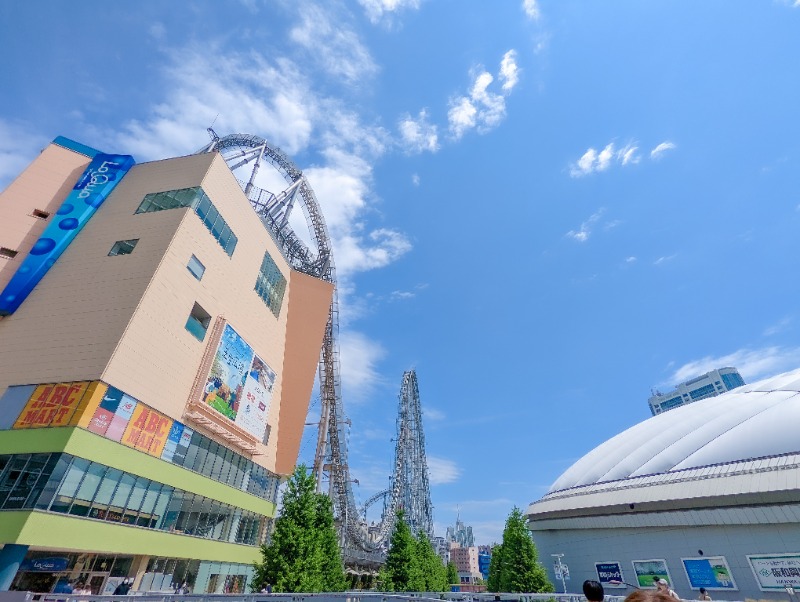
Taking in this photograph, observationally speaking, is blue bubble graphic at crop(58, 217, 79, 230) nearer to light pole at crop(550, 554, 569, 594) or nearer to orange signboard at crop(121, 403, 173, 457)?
orange signboard at crop(121, 403, 173, 457)

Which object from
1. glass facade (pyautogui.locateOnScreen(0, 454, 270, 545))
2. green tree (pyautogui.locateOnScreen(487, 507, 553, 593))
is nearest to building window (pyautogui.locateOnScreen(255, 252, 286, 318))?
glass facade (pyautogui.locateOnScreen(0, 454, 270, 545))

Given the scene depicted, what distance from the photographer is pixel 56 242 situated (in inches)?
1113

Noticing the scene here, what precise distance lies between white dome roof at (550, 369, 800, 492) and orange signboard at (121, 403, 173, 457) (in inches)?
1265

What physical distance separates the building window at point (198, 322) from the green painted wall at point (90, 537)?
1213 cm

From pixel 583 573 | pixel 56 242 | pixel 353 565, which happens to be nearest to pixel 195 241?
pixel 56 242

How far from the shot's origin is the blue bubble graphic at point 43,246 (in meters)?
27.5

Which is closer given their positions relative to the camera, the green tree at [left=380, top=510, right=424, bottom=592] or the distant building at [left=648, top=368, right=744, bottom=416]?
the green tree at [left=380, top=510, right=424, bottom=592]

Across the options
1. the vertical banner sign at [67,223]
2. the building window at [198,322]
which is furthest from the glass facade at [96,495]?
the vertical banner sign at [67,223]

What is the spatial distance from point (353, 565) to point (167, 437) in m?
43.7

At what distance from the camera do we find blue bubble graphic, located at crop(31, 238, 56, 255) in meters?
27.5

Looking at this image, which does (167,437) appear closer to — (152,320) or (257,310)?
(152,320)

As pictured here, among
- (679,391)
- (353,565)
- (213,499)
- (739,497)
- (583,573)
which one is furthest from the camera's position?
(679,391)

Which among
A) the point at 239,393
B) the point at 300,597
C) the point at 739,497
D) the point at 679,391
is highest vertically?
the point at 679,391

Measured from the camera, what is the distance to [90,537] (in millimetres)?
19203
